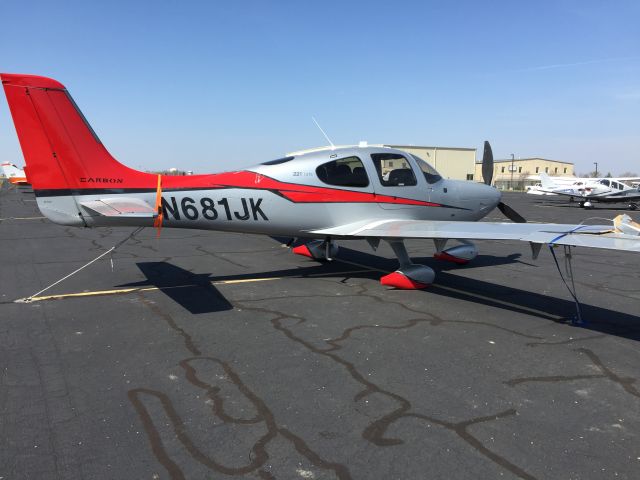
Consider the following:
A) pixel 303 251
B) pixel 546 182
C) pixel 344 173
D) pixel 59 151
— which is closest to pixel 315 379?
pixel 344 173

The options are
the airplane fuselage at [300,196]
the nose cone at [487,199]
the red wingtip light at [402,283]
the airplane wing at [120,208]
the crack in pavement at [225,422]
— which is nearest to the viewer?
the crack in pavement at [225,422]

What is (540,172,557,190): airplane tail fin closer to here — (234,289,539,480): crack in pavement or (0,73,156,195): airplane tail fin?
(0,73,156,195): airplane tail fin

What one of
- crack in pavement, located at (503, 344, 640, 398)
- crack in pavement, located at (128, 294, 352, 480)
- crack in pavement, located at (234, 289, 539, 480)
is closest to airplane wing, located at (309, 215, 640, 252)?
crack in pavement, located at (503, 344, 640, 398)

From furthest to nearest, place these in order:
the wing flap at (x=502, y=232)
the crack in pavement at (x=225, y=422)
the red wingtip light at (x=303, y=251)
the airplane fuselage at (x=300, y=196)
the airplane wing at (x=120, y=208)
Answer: the red wingtip light at (x=303, y=251) < the airplane fuselage at (x=300, y=196) < the airplane wing at (x=120, y=208) < the wing flap at (x=502, y=232) < the crack in pavement at (x=225, y=422)

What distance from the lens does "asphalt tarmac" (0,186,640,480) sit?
314 centimetres

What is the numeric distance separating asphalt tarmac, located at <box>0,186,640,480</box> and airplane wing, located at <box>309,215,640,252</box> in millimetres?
1090

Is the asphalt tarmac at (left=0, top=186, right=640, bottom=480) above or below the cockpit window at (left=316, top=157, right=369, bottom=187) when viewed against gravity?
below

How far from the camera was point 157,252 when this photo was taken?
11.9m

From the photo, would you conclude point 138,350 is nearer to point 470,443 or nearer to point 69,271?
point 470,443

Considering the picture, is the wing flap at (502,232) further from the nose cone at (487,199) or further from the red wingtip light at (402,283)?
the nose cone at (487,199)

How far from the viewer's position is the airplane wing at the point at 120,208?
6738 mm

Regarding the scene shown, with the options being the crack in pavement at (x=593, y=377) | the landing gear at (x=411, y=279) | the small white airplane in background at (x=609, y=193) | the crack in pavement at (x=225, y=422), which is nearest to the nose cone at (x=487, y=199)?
the landing gear at (x=411, y=279)

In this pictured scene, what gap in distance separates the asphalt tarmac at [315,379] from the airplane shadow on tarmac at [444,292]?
0.06 m

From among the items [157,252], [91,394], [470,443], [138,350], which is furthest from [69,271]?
[470,443]
